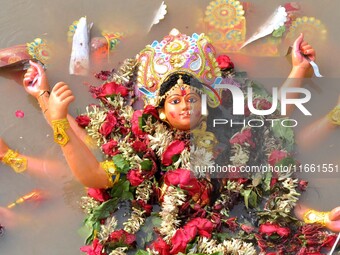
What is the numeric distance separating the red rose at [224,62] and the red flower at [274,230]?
0.61 m

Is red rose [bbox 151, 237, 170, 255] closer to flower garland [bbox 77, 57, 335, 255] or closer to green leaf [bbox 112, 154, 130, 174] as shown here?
flower garland [bbox 77, 57, 335, 255]

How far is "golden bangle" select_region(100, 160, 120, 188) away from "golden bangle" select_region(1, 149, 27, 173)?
1.07 ft

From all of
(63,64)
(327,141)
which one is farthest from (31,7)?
(327,141)

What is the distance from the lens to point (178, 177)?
2.22 metres

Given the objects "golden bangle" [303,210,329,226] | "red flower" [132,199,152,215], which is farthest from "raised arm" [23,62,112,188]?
"golden bangle" [303,210,329,226]

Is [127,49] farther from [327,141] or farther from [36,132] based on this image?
[327,141]

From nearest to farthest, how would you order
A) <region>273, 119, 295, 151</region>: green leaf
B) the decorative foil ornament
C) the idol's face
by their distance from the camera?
the idol's face, <region>273, 119, 295, 151</region>: green leaf, the decorative foil ornament

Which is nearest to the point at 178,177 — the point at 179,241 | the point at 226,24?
the point at 179,241

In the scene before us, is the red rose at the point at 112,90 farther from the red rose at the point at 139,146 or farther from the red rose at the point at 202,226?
the red rose at the point at 202,226

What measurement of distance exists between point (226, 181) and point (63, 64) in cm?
78

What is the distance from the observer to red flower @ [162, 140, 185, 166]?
2.29 m

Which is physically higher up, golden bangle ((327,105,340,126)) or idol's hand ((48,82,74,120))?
idol's hand ((48,82,74,120))

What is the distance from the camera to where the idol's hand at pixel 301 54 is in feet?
8.20

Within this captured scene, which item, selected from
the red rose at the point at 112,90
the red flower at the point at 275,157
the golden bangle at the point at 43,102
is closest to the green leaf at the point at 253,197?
the red flower at the point at 275,157
